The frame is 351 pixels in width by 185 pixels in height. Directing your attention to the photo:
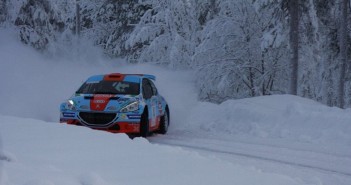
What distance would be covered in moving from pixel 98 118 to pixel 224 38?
1391 cm

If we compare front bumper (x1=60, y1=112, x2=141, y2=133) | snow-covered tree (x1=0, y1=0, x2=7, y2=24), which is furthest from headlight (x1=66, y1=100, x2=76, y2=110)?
snow-covered tree (x1=0, y1=0, x2=7, y2=24)

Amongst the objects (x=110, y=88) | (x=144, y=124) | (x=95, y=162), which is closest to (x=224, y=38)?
(x=110, y=88)

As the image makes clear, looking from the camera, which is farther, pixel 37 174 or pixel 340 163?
pixel 340 163

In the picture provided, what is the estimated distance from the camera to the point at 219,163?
711 centimetres

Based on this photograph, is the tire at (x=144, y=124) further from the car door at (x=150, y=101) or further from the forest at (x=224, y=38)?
the forest at (x=224, y=38)

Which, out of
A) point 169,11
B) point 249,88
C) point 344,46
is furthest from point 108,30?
point 344,46

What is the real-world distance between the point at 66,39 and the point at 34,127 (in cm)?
2660

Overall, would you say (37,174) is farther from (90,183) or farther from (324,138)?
(324,138)

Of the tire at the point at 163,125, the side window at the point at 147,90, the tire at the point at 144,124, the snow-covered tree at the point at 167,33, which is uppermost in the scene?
the snow-covered tree at the point at 167,33

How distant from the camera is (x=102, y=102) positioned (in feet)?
37.9

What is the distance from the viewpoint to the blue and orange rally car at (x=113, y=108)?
37.6ft

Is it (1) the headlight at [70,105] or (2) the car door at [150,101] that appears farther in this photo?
(2) the car door at [150,101]

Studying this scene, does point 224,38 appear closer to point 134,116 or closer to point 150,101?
point 150,101

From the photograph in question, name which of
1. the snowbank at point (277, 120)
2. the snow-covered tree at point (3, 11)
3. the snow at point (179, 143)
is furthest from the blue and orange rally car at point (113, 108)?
the snow-covered tree at point (3, 11)
